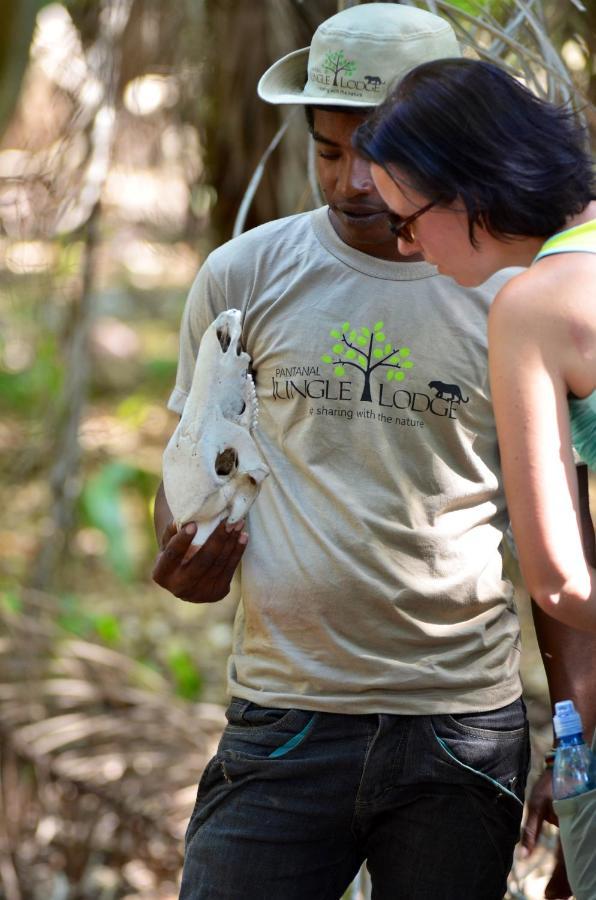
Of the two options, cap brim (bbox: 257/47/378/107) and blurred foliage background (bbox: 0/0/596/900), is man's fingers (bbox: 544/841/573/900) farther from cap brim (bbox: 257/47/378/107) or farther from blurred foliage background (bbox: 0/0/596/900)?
cap brim (bbox: 257/47/378/107)

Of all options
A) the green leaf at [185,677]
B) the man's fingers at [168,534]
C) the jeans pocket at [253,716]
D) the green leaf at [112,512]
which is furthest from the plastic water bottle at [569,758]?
the green leaf at [112,512]

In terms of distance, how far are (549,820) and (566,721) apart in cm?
43

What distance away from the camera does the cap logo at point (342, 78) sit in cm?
196

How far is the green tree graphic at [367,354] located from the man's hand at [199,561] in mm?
314

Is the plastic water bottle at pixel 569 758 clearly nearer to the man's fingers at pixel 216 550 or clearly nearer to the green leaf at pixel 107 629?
the man's fingers at pixel 216 550

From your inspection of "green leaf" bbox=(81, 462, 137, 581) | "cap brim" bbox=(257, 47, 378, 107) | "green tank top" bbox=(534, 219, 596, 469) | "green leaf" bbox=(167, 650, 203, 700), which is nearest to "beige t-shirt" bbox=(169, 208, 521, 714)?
"cap brim" bbox=(257, 47, 378, 107)

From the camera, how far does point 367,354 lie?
1.91 m

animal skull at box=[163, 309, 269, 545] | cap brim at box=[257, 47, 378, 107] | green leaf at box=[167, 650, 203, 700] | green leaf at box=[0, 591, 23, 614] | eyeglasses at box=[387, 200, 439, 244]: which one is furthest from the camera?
green leaf at box=[167, 650, 203, 700]

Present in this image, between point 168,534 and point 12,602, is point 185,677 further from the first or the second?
A: point 168,534

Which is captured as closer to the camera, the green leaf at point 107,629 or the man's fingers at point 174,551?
the man's fingers at point 174,551

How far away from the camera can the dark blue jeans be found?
1.89 m

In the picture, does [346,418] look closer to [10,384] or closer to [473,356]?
[473,356]

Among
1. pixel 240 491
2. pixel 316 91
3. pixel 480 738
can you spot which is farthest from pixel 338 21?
pixel 480 738

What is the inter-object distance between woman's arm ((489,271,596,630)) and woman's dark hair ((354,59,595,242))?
12cm
